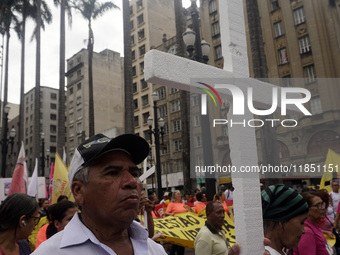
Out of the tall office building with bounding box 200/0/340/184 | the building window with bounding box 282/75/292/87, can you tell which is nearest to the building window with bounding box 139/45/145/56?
the tall office building with bounding box 200/0/340/184

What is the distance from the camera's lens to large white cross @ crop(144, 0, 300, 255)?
7.52ft

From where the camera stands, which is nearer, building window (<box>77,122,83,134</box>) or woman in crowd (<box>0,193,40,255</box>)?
woman in crowd (<box>0,193,40,255</box>)

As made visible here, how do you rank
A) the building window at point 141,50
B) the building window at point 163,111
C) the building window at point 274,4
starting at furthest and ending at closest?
the building window at point 141,50, the building window at point 163,111, the building window at point 274,4

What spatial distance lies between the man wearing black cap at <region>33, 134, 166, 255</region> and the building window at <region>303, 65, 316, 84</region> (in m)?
30.6

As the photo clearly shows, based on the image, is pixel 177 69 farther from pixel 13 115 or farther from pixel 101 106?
pixel 13 115

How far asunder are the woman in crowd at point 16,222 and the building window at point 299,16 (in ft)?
107

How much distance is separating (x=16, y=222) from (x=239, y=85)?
7.55 ft

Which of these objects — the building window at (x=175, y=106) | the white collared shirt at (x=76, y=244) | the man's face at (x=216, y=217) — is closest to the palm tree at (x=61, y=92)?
the man's face at (x=216, y=217)

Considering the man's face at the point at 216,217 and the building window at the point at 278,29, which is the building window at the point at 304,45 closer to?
the building window at the point at 278,29

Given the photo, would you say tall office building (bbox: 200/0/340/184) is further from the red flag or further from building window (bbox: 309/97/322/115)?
the red flag

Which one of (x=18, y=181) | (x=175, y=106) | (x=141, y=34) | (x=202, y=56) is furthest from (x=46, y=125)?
(x=202, y=56)

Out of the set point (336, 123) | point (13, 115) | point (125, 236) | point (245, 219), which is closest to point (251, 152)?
point (245, 219)

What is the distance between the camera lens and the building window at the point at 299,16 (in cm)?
3098

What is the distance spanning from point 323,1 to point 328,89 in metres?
8.24
